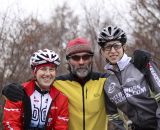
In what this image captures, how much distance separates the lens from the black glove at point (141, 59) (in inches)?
195

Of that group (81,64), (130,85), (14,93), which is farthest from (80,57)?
(14,93)

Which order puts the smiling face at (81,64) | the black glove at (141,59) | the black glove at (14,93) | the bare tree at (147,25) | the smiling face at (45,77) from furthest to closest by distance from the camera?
1. the bare tree at (147,25)
2. the smiling face at (81,64)
3. the smiling face at (45,77)
4. the black glove at (14,93)
5. the black glove at (141,59)

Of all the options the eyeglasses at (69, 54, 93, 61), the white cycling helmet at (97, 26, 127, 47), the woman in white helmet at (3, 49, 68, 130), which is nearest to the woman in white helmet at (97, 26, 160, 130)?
the white cycling helmet at (97, 26, 127, 47)

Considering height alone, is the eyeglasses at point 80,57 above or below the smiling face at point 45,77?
above

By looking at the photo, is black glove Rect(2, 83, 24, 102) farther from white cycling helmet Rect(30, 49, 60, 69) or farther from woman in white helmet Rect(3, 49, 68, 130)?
white cycling helmet Rect(30, 49, 60, 69)

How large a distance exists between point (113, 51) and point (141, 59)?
1.87 ft

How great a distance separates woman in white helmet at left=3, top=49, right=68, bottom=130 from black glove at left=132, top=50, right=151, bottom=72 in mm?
1054

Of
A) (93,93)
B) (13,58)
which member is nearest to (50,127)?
(93,93)

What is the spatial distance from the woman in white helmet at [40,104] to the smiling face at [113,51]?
689mm

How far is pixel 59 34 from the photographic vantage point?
28.4m

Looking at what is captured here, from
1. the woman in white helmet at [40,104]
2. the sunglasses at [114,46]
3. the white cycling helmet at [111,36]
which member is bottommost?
the woman in white helmet at [40,104]

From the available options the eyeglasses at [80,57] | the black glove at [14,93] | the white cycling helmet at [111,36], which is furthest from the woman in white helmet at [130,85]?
the black glove at [14,93]

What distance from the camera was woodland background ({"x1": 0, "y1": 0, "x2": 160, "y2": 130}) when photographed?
11.0 m

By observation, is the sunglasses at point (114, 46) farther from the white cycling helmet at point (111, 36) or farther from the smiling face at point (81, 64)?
the smiling face at point (81, 64)
